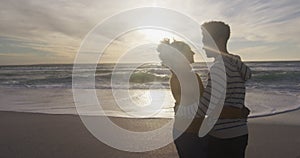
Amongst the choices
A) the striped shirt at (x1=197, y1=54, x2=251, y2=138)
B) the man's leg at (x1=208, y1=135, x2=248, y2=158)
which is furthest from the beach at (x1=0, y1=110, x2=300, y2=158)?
the striped shirt at (x1=197, y1=54, x2=251, y2=138)

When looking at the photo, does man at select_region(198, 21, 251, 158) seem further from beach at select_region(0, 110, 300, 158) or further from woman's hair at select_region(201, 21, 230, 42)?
beach at select_region(0, 110, 300, 158)

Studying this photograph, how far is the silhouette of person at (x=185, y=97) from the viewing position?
1898 millimetres

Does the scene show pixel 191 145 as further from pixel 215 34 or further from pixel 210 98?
pixel 215 34

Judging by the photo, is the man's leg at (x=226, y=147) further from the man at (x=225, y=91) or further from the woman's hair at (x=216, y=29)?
the woman's hair at (x=216, y=29)

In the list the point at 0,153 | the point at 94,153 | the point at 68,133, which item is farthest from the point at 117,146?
the point at 0,153

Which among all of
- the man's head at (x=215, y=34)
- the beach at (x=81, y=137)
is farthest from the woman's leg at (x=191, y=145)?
the beach at (x=81, y=137)

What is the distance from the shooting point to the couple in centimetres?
185

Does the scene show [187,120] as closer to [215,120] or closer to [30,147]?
[215,120]

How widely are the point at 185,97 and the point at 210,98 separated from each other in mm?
157

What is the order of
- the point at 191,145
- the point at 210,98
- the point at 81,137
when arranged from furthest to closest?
1. the point at 81,137
2. the point at 191,145
3. the point at 210,98

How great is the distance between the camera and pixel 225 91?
1.83 m

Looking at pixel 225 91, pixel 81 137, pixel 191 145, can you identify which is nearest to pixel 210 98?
pixel 225 91

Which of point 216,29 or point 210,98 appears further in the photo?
point 216,29

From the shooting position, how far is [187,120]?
1927mm
